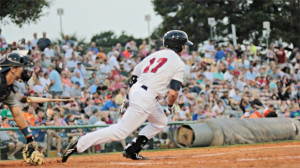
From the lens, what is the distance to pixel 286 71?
98.3 feet

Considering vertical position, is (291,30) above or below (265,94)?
above

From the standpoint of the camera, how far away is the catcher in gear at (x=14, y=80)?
376 inches

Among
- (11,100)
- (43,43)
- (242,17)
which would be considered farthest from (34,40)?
(242,17)

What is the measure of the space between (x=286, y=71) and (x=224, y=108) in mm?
8632

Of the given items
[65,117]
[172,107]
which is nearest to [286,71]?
[65,117]

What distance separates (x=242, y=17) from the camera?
53.0 metres

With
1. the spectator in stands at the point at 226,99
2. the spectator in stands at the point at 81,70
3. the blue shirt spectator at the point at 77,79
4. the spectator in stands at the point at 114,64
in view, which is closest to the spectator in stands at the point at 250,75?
the spectator in stands at the point at 226,99

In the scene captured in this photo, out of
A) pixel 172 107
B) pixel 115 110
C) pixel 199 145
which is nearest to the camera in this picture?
pixel 172 107

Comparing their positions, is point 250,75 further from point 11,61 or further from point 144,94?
point 11,61

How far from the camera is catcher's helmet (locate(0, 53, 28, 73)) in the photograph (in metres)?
9.56

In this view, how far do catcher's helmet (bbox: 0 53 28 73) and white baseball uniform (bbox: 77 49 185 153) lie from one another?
1610 mm

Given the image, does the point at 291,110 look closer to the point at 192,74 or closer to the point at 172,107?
the point at 192,74

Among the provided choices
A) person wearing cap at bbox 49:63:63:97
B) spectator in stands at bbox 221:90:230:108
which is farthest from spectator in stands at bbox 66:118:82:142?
spectator in stands at bbox 221:90:230:108

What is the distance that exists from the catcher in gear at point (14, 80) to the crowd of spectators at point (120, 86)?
5156mm
